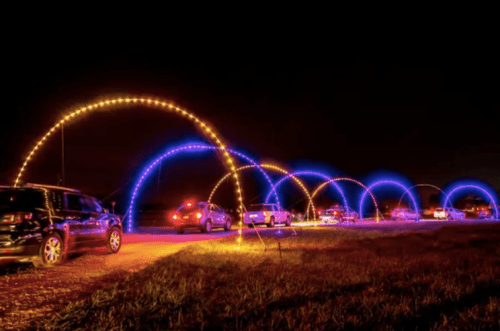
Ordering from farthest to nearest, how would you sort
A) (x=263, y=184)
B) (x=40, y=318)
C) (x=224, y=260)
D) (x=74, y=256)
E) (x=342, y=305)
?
(x=263, y=184)
(x=74, y=256)
(x=224, y=260)
(x=342, y=305)
(x=40, y=318)

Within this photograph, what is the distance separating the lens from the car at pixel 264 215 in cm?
2880

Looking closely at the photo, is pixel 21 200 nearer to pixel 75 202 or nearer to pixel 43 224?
pixel 43 224

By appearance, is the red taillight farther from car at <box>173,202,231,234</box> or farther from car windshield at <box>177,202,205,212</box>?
car windshield at <box>177,202,205,212</box>

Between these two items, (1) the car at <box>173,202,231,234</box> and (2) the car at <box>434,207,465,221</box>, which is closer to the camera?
(1) the car at <box>173,202,231,234</box>

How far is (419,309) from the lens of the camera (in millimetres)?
5723

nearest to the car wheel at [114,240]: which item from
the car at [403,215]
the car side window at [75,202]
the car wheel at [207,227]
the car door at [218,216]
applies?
the car side window at [75,202]

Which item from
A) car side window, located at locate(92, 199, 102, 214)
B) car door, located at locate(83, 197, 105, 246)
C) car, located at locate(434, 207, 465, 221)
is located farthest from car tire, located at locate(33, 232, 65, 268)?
car, located at locate(434, 207, 465, 221)

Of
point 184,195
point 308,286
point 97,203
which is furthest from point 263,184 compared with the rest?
point 308,286

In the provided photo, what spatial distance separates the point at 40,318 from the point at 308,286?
3.80 m

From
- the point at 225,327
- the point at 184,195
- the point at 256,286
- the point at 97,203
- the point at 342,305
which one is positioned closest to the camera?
the point at 225,327

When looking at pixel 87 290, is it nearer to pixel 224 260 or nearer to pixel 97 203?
pixel 224 260

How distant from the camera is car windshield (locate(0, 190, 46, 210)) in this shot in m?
9.55

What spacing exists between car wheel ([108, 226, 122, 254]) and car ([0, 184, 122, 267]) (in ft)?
2.31

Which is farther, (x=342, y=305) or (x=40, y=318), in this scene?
(x=342, y=305)
